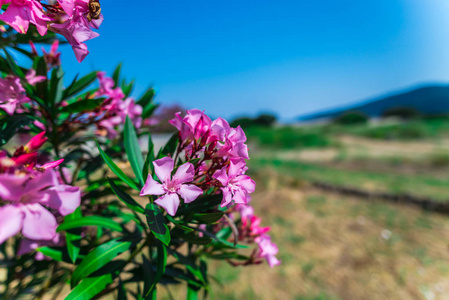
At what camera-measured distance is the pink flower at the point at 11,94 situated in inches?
21.3

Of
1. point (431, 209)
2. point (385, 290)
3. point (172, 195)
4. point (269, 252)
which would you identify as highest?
point (172, 195)

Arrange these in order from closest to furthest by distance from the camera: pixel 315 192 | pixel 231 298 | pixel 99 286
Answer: pixel 99 286 < pixel 231 298 < pixel 315 192

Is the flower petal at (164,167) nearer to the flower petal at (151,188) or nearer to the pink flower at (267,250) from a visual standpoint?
the flower petal at (151,188)

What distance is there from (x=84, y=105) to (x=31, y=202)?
378 millimetres

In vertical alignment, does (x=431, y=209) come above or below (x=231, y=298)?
below

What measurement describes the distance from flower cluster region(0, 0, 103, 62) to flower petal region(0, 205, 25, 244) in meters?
0.23

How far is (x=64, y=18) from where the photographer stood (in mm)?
418

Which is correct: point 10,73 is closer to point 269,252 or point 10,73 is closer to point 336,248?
point 269,252

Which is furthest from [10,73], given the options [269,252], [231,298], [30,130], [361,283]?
[361,283]

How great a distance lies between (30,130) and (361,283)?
280 centimetres

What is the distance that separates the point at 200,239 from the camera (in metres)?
0.53

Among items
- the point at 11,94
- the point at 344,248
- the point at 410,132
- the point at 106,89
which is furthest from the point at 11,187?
the point at 410,132

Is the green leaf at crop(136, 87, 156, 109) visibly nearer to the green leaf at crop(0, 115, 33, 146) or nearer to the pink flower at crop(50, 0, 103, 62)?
the green leaf at crop(0, 115, 33, 146)

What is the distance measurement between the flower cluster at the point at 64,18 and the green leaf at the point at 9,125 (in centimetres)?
24
